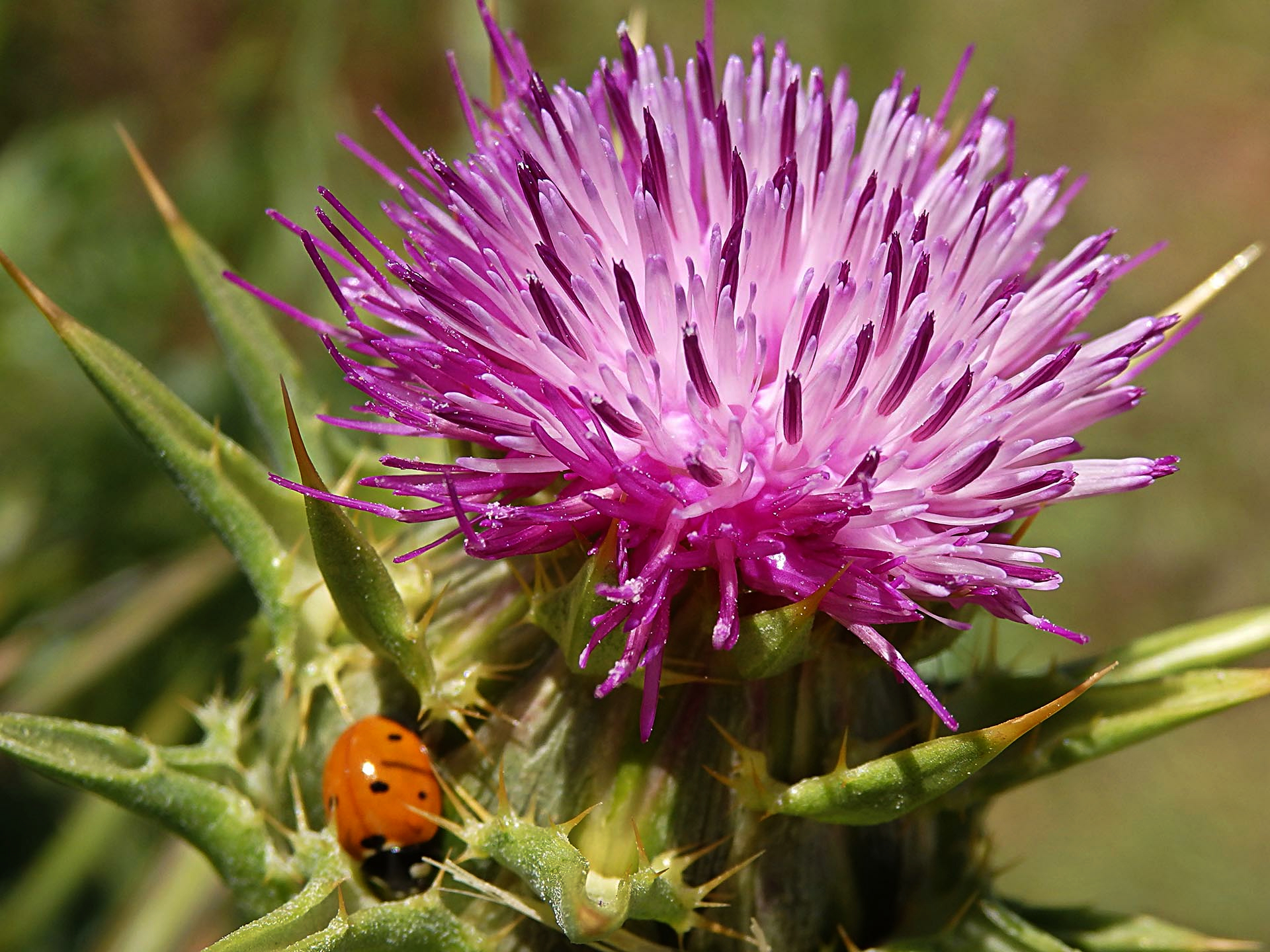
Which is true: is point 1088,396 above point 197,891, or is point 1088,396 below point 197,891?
above

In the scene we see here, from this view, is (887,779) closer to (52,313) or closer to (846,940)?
(846,940)

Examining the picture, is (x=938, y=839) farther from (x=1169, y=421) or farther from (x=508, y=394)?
(x=1169, y=421)

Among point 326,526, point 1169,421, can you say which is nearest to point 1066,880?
point 1169,421

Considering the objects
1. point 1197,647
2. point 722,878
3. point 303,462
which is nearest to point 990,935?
point 722,878

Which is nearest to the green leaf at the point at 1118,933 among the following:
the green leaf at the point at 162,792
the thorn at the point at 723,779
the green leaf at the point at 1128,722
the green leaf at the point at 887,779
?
the green leaf at the point at 1128,722

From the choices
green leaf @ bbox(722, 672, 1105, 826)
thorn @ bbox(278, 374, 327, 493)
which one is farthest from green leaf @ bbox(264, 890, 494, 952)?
thorn @ bbox(278, 374, 327, 493)

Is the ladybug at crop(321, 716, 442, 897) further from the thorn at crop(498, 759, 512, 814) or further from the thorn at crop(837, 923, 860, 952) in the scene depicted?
the thorn at crop(837, 923, 860, 952)
